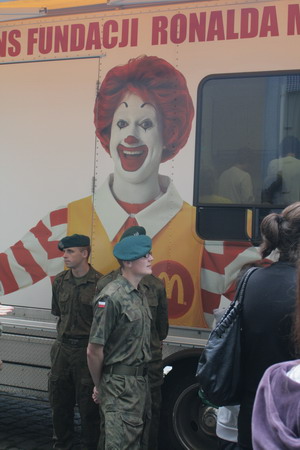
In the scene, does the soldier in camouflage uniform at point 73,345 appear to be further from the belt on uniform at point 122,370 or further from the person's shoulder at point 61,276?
the belt on uniform at point 122,370

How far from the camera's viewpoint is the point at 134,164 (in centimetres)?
457

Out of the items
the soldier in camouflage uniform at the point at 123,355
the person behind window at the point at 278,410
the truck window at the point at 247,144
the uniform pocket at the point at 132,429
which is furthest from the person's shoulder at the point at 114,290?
the person behind window at the point at 278,410

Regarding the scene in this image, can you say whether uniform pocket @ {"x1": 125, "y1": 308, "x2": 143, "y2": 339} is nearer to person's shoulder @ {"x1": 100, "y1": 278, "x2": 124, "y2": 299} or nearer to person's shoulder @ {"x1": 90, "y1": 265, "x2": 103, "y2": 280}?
person's shoulder @ {"x1": 100, "y1": 278, "x2": 124, "y2": 299}

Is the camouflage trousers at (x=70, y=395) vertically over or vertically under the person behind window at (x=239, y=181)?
under

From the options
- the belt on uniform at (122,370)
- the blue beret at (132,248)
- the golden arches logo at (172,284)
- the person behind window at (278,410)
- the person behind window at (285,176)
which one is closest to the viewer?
the person behind window at (278,410)

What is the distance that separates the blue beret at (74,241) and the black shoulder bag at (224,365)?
2255 mm

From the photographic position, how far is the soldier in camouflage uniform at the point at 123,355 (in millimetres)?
3281

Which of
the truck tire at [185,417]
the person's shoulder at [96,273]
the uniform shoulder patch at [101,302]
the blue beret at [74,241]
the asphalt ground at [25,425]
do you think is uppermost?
the blue beret at [74,241]

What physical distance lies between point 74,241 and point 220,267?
1167 mm

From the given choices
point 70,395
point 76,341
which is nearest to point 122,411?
point 76,341

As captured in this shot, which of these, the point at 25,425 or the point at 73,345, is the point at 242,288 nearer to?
the point at 73,345

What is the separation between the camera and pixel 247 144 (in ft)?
14.1

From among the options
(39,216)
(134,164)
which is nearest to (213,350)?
(134,164)

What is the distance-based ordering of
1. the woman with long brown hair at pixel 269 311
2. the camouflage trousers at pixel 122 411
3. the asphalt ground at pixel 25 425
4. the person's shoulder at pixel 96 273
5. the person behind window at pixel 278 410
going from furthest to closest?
the asphalt ground at pixel 25 425 → the person's shoulder at pixel 96 273 → the camouflage trousers at pixel 122 411 → the woman with long brown hair at pixel 269 311 → the person behind window at pixel 278 410
